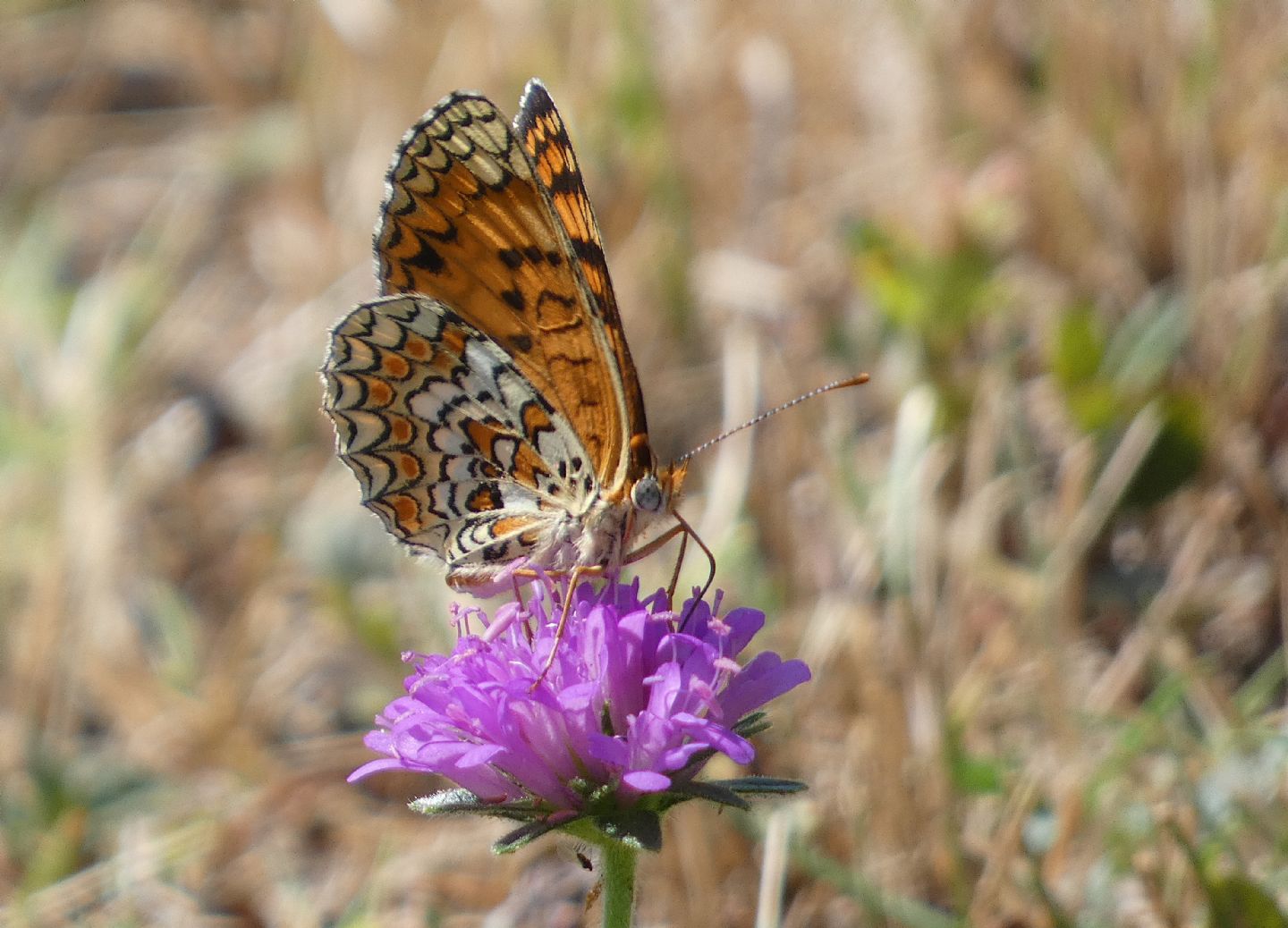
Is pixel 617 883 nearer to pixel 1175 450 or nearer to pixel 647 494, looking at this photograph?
pixel 647 494

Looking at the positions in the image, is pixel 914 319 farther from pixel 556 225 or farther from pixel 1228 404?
pixel 556 225

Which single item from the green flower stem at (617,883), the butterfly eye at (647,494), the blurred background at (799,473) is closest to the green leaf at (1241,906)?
the blurred background at (799,473)

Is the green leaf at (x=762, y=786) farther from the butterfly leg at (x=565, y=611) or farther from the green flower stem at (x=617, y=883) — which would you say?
the butterfly leg at (x=565, y=611)

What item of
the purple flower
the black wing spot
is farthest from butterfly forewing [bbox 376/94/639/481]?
the purple flower

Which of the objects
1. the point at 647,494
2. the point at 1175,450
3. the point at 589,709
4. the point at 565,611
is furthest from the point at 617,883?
the point at 1175,450

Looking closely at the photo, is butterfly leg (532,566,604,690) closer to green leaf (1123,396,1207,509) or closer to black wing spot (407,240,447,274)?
black wing spot (407,240,447,274)

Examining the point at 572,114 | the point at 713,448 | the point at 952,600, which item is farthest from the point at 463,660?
the point at 572,114
